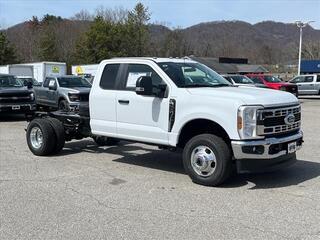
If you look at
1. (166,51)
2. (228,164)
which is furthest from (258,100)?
(166,51)

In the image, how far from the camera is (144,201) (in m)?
6.52

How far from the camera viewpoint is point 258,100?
6961mm

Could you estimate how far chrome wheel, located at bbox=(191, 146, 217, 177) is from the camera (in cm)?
727

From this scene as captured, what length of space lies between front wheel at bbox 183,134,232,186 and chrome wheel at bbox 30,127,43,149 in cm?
387

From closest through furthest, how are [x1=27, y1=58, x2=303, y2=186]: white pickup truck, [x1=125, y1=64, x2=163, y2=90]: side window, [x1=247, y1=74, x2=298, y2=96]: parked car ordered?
[x1=27, y1=58, x2=303, y2=186]: white pickup truck → [x1=125, y1=64, x2=163, y2=90]: side window → [x1=247, y1=74, x2=298, y2=96]: parked car

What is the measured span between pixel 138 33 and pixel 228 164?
234 ft

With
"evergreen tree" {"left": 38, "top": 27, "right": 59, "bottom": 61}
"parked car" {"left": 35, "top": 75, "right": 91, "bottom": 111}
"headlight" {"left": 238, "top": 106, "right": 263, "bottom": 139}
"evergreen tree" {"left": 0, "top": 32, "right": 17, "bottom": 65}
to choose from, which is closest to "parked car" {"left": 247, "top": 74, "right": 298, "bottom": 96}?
"parked car" {"left": 35, "top": 75, "right": 91, "bottom": 111}

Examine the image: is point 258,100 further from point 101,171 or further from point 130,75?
point 101,171

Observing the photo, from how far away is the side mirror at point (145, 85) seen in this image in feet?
25.8

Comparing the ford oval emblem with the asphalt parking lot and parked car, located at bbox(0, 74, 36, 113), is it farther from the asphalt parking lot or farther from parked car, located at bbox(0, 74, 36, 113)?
parked car, located at bbox(0, 74, 36, 113)

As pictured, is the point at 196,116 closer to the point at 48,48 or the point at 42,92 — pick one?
the point at 42,92

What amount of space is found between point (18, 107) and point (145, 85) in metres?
10.9

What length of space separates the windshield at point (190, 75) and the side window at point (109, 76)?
1.00 m

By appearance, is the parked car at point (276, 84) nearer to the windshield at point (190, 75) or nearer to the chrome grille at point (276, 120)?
the windshield at point (190, 75)
